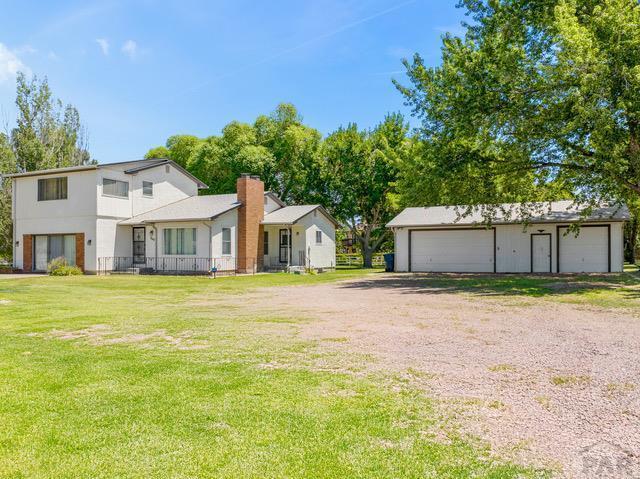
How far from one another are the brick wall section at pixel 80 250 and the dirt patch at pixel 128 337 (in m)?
20.2

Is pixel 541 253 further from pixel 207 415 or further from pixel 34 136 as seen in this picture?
pixel 34 136

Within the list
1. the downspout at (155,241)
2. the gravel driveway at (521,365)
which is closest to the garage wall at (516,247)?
the gravel driveway at (521,365)

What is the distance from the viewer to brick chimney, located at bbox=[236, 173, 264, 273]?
1085 inches

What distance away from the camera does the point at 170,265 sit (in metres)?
26.9

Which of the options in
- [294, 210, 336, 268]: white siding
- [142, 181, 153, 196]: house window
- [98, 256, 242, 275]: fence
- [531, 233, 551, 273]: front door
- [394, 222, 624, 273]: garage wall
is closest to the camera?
[98, 256, 242, 275]: fence

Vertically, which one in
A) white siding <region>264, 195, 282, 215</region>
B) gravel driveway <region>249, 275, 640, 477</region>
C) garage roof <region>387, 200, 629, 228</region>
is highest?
white siding <region>264, 195, 282, 215</region>

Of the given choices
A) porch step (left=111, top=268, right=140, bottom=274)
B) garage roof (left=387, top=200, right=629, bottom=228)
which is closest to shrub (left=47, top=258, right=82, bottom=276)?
porch step (left=111, top=268, right=140, bottom=274)

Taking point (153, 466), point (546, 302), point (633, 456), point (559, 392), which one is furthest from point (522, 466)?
point (546, 302)

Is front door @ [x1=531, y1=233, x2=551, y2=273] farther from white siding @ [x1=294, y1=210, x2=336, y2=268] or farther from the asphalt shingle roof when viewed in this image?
the asphalt shingle roof

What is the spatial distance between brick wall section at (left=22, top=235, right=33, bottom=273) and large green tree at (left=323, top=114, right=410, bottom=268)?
825 inches

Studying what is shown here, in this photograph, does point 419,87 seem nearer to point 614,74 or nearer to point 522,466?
point 614,74

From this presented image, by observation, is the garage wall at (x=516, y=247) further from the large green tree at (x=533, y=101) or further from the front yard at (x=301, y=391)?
the front yard at (x=301, y=391)

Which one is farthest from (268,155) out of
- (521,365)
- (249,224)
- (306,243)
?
(521,365)

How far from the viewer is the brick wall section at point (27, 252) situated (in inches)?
1141
